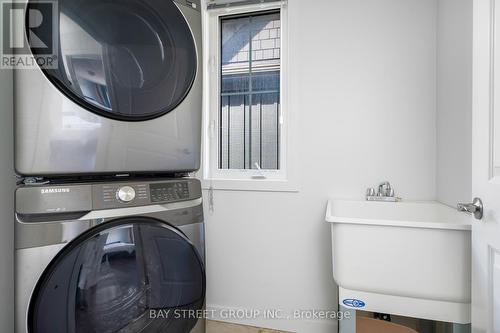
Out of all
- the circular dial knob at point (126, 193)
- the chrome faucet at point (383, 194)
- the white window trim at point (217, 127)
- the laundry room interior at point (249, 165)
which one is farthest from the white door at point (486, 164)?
the circular dial knob at point (126, 193)

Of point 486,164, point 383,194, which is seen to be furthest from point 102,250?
point 383,194

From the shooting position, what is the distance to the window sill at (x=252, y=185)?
1637 millimetres

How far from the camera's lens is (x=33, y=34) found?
75 centimetres

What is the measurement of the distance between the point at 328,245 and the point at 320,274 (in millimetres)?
180

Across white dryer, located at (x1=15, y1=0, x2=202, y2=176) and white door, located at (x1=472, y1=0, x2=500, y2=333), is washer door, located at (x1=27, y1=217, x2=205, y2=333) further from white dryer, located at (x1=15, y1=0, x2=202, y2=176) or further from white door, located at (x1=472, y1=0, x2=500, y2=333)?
white door, located at (x1=472, y1=0, x2=500, y2=333)

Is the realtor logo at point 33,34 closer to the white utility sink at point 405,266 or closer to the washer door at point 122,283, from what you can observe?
the washer door at point 122,283

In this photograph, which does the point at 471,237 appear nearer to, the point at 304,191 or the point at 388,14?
the point at 304,191

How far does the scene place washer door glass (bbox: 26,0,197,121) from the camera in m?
0.79

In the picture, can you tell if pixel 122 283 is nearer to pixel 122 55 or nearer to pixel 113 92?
pixel 113 92

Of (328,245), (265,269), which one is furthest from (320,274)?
(265,269)

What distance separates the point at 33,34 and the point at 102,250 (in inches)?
25.7

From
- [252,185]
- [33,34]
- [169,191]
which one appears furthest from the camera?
[252,185]

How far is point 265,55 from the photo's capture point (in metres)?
1.80

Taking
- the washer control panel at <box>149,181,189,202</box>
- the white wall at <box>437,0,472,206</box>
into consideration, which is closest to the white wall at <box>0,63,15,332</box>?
the washer control panel at <box>149,181,189,202</box>
